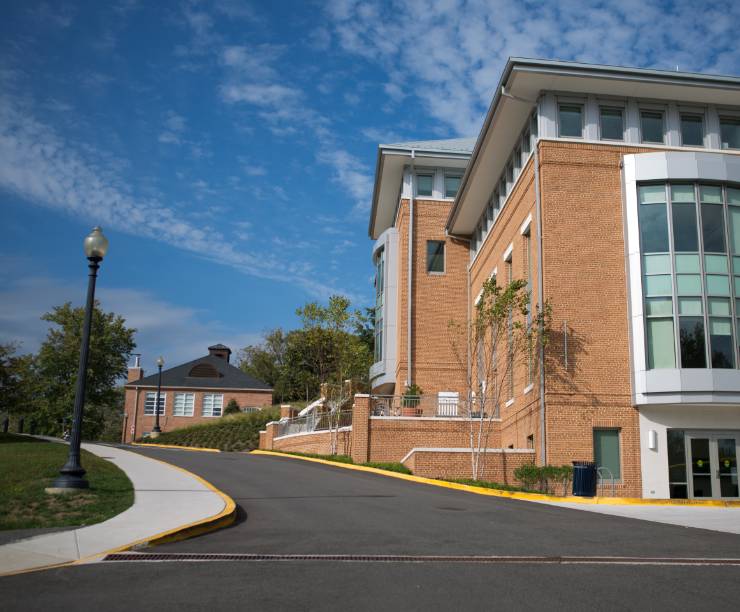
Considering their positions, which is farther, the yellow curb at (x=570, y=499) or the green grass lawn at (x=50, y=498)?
the yellow curb at (x=570, y=499)

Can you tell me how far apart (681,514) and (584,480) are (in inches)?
175

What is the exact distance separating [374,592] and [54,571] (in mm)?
A: 3350

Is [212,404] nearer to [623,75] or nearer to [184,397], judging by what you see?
[184,397]

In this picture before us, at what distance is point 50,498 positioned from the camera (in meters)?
13.0

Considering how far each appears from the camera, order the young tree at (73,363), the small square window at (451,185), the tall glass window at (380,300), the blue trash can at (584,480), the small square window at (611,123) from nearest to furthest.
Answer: the blue trash can at (584,480) → the small square window at (611,123) → the small square window at (451,185) → the tall glass window at (380,300) → the young tree at (73,363)

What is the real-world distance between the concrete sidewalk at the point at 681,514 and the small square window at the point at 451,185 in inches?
860

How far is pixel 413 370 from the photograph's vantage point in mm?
36219

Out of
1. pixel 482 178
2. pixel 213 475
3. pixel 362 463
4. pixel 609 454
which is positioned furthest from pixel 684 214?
pixel 213 475

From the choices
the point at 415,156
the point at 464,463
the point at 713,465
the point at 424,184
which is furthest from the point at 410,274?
the point at 713,465

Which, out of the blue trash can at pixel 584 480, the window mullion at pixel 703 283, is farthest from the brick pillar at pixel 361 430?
the window mullion at pixel 703 283

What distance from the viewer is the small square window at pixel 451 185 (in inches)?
1513

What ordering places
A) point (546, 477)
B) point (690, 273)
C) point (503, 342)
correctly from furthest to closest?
point (503, 342)
point (690, 273)
point (546, 477)

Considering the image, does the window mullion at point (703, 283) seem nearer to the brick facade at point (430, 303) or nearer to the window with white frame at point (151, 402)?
the brick facade at point (430, 303)

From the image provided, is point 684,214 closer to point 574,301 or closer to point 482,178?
point 574,301
